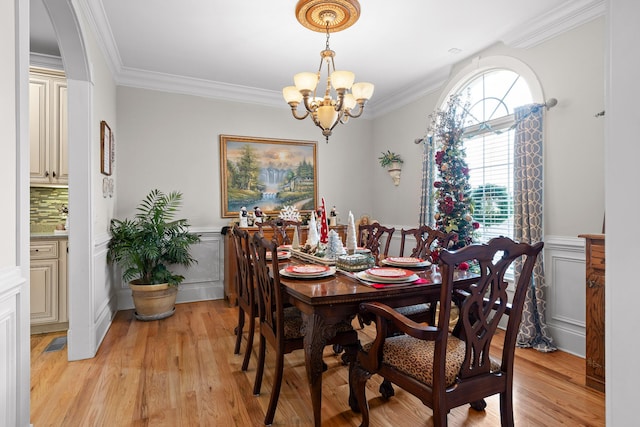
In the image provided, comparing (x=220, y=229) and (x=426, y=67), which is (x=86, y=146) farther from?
(x=426, y=67)

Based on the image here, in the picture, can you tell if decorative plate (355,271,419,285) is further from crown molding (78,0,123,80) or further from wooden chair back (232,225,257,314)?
crown molding (78,0,123,80)

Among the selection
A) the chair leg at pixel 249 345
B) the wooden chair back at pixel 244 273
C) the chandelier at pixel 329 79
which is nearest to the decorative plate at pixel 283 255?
the wooden chair back at pixel 244 273

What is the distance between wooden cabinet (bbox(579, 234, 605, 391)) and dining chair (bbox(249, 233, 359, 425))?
1650mm

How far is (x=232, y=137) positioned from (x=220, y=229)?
50.2 inches

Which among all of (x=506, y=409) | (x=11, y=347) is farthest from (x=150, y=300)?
(x=506, y=409)

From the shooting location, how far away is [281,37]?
341 centimetres

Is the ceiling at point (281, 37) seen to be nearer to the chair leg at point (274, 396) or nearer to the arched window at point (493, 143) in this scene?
the arched window at point (493, 143)

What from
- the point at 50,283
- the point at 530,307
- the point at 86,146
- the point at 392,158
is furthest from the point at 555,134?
the point at 50,283

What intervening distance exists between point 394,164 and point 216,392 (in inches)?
147

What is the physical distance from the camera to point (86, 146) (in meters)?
2.81

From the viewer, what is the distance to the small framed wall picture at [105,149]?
10.7 ft

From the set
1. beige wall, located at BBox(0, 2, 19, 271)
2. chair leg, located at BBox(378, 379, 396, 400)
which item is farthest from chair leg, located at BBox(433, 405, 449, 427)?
beige wall, located at BBox(0, 2, 19, 271)

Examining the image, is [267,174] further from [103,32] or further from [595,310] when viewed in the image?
[595,310]

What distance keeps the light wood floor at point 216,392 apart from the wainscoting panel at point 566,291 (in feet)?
0.61
